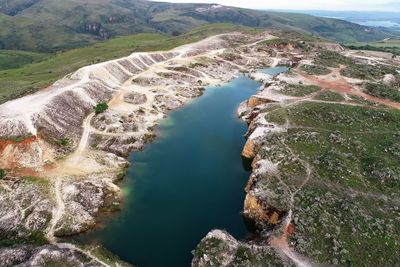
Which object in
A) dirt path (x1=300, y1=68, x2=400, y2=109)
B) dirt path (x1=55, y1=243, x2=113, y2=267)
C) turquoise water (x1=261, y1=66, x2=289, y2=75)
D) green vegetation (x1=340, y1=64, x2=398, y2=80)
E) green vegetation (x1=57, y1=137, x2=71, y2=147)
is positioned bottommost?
dirt path (x1=55, y1=243, x2=113, y2=267)

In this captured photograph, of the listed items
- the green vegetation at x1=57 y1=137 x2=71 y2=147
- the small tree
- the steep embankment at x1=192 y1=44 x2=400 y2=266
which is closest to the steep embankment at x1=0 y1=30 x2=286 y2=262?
the green vegetation at x1=57 y1=137 x2=71 y2=147

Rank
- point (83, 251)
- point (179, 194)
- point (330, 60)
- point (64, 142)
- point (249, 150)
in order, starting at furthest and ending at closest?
1. point (330, 60)
2. point (249, 150)
3. point (64, 142)
4. point (179, 194)
5. point (83, 251)

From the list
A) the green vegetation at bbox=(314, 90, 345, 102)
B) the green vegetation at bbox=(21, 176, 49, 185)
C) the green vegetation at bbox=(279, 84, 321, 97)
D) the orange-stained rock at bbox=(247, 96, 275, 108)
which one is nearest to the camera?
the green vegetation at bbox=(21, 176, 49, 185)

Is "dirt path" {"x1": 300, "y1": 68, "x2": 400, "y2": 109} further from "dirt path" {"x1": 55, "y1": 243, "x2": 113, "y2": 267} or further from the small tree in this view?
"dirt path" {"x1": 55, "y1": 243, "x2": 113, "y2": 267}

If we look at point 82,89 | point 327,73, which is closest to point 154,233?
point 82,89

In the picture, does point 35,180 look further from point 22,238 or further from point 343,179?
point 343,179

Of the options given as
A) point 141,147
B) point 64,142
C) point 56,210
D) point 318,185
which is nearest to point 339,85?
point 318,185

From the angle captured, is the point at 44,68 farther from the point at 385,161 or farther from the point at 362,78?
the point at 385,161
